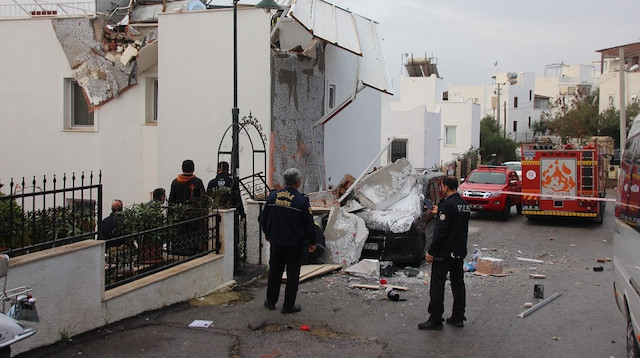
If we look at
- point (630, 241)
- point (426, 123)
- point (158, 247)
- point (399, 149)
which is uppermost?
point (426, 123)

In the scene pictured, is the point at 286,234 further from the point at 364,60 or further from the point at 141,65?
the point at 141,65

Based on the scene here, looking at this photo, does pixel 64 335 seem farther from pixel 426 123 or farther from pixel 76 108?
pixel 426 123

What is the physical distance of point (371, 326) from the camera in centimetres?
684

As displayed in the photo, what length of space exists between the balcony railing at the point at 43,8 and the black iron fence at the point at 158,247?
9.10 meters

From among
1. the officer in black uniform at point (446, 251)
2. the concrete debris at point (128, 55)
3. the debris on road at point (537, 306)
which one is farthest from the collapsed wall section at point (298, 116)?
the officer in black uniform at point (446, 251)

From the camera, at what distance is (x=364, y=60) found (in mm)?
13711

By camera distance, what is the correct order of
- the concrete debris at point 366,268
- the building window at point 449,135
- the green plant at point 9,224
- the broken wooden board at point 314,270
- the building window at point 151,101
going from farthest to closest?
the building window at point 449,135, the building window at point 151,101, the concrete debris at point 366,268, the broken wooden board at point 314,270, the green plant at point 9,224

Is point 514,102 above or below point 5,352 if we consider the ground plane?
above

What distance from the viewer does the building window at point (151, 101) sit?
1440cm

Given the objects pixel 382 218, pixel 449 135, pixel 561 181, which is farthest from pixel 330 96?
pixel 449 135

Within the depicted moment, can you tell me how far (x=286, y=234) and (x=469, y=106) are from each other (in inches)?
1379

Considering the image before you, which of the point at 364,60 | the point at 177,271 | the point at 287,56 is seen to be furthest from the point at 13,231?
the point at 364,60

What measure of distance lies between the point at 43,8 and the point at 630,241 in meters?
14.8

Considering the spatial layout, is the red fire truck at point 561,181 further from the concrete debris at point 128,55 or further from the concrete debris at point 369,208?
the concrete debris at point 128,55
